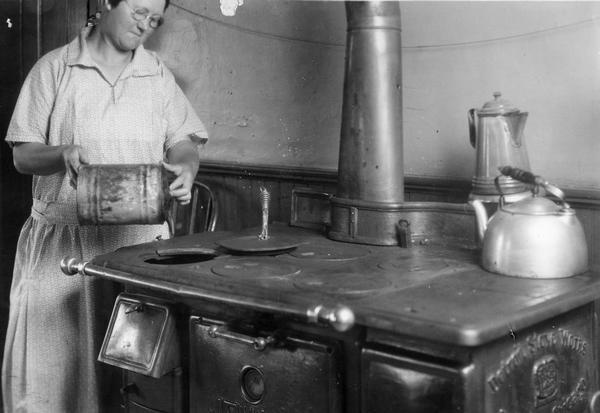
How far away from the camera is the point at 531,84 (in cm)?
223

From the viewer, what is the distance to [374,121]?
2.24 m

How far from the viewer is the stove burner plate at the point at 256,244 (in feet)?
6.93

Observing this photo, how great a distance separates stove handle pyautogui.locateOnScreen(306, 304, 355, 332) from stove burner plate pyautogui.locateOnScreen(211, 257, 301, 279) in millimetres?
344

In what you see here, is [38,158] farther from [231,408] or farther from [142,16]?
[231,408]

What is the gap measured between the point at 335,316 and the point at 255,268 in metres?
0.50

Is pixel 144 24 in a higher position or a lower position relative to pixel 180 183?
higher

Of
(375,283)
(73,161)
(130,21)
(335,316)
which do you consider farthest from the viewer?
(130,21)

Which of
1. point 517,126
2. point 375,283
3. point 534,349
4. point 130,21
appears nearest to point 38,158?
point 130,21

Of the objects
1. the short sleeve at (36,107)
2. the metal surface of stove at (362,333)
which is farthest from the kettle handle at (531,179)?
the short sleeve at (36,107)

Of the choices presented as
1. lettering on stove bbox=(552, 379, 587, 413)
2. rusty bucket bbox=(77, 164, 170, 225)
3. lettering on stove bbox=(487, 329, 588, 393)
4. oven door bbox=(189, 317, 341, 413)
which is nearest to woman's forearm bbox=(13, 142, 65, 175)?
rusty bucket bbox=(77, 164, 170, 225)

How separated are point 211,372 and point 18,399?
0.98 meters

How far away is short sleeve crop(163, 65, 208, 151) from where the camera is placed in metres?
2.65

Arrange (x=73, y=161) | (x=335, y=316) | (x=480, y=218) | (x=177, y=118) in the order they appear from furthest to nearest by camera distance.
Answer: (x=177, y=118) < (x=73, y=161) < (x=480, y=218) < (x=335, y=316)

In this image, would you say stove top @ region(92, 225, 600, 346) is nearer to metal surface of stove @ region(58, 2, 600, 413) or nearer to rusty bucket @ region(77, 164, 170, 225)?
metal surface of stove @ region(58, 2, 600, 413)
